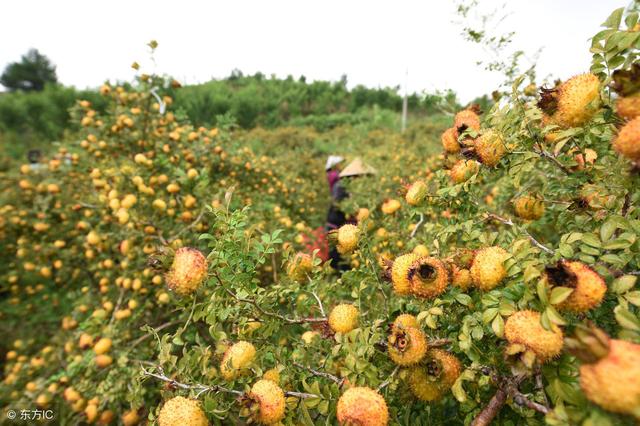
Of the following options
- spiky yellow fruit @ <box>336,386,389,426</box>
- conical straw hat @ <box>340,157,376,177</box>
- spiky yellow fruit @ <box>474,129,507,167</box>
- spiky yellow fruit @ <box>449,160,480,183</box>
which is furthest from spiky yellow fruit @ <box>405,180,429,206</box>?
conical straw hat @ <box>340,157,376,177</box>

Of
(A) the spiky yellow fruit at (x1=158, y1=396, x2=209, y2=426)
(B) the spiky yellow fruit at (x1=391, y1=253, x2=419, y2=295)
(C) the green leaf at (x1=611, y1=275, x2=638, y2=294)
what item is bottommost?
(A) the spiky yellow fruit at (x1=158, y1=396, x2=209, y2=426)

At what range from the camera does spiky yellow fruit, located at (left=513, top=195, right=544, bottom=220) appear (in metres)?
1.07

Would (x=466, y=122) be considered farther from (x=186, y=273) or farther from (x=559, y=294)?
(x=186, y=273)

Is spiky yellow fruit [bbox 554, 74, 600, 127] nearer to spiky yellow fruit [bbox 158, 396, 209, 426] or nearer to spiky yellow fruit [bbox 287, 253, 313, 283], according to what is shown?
spiky yellow fruit [bbox 287, 253, 313, 283]

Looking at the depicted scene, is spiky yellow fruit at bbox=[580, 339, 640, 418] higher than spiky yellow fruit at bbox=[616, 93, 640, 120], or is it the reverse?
spiky yellow fruit at bbox=[616, 93, 640, 120]

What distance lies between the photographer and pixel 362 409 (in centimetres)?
66

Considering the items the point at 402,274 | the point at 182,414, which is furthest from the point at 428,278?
the point at 182,414

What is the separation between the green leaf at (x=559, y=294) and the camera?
1.75 feet

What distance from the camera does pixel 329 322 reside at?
0.93m

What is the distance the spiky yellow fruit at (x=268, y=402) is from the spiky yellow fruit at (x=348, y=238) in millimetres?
470

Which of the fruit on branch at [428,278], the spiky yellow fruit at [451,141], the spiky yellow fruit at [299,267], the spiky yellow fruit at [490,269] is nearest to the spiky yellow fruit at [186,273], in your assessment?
the spiky yellow fruit at [299,267]

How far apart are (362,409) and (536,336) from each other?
1.17 feet

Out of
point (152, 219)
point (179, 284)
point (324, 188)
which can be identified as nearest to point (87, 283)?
point (152, 219)

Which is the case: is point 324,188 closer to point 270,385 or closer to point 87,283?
point 87,283
